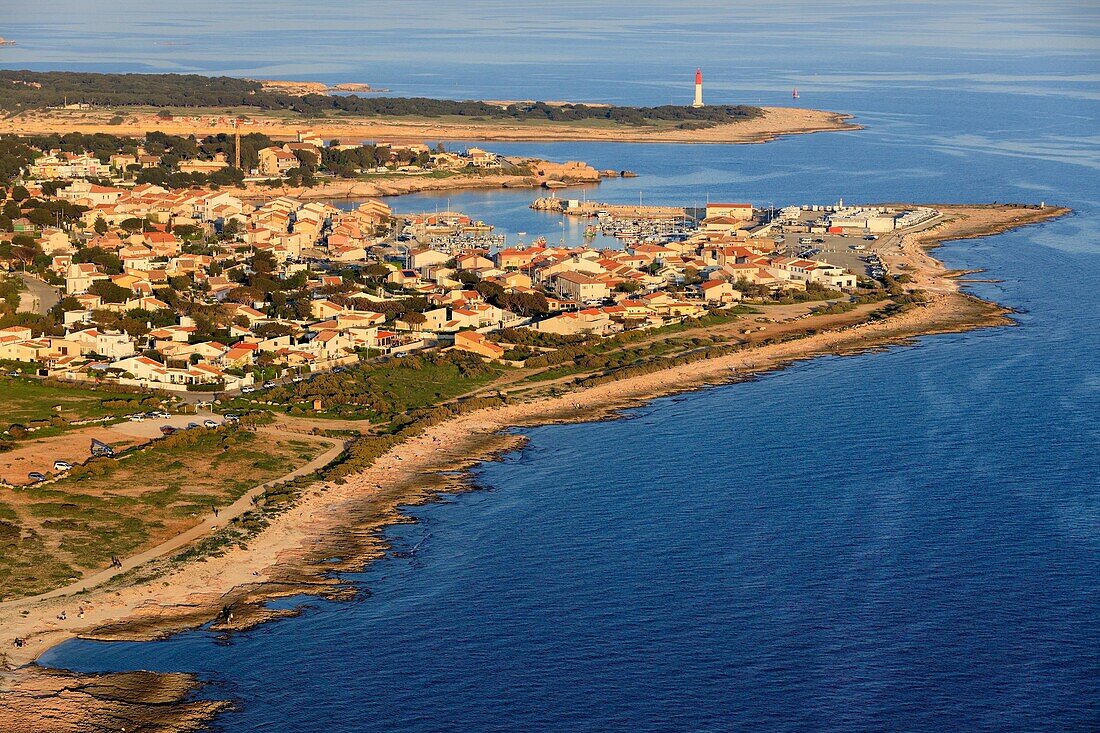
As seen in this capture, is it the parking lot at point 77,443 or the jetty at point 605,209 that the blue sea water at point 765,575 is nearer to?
the parking lot at point 77,443

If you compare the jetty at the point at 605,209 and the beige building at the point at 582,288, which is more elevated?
the jetty at the point at 605,209

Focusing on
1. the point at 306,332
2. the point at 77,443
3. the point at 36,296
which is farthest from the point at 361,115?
the point at 77,443

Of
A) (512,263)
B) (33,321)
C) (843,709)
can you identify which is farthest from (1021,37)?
(843,709)

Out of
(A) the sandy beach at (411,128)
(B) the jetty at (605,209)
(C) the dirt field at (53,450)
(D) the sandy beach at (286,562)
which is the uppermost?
(A) the sandy beach at (411,128)

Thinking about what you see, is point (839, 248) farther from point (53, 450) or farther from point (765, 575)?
point (765, 575)

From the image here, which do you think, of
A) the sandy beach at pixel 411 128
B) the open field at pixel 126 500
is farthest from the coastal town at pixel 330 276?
the sandy beach at pixel 411 128

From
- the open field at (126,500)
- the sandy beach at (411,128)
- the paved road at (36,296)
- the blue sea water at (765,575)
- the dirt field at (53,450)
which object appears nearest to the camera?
the blue sea water at (765,575)
